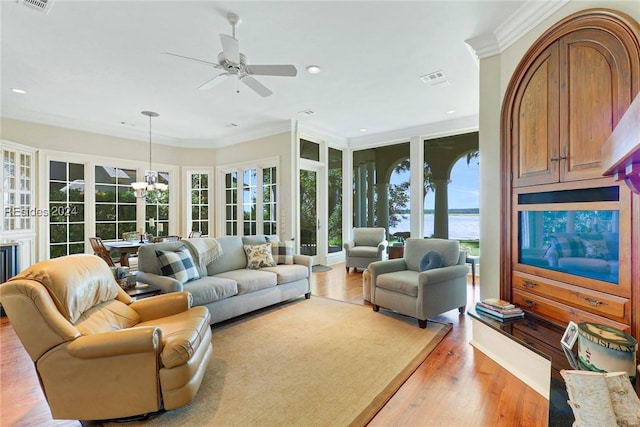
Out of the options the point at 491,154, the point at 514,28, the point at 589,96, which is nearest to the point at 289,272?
the point at 491,154

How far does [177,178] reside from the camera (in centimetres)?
705

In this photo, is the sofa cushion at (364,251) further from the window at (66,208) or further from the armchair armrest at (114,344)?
the window at (66,208)

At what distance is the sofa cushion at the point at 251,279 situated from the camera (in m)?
3.47

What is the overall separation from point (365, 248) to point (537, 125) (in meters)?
3.97

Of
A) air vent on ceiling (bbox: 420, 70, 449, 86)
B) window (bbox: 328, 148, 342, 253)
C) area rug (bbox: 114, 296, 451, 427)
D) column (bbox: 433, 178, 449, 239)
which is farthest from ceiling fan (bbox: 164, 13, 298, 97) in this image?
column (bbox: 433, 178, 449, 239)

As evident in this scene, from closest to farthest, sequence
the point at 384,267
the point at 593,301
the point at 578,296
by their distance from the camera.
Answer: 1. the point at 593,301
2. the point at 578,296
3. the point at 384,267

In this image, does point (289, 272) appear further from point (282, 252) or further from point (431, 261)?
point (431, 261)

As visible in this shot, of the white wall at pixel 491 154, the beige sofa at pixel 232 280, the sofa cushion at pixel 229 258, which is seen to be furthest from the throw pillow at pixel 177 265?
the white wall at pixel 491 154

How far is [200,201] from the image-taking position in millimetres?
7324

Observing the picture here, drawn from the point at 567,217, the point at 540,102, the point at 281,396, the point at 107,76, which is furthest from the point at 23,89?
the point at 567,217

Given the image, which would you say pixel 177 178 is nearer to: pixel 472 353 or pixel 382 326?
pixel 382 326

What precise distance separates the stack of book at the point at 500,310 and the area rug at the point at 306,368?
23.0 inches

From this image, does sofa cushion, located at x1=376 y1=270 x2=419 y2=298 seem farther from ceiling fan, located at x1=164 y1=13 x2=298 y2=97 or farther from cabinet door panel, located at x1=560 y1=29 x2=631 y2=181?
ceiling fan, located at x1=164 y1=13 x2=298 y2=97

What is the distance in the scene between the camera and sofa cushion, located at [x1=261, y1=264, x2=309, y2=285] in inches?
154
